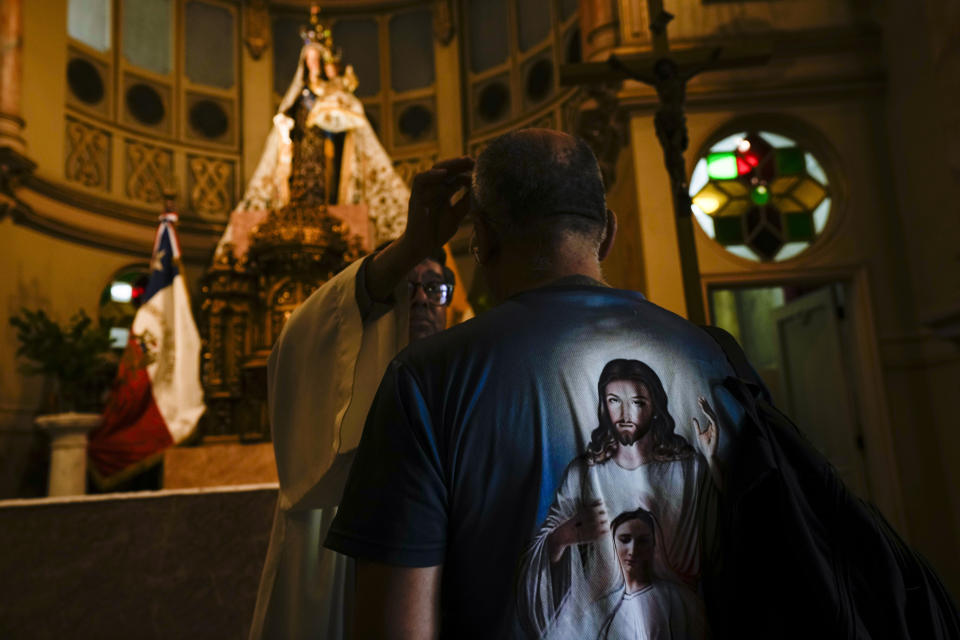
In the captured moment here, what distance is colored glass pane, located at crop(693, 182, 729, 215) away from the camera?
5.83 m

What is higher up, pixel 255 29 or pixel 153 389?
pixel 255 29

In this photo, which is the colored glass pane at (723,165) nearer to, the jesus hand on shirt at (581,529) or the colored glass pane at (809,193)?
the colored glass pane at (809,193)

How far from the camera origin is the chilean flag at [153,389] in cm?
706

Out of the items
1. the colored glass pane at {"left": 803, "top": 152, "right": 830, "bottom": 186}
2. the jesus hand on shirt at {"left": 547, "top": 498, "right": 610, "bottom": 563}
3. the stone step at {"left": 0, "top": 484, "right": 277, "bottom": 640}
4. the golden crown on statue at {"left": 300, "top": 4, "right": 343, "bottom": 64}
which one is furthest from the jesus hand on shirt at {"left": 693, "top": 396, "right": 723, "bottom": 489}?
the golden crown on statue at {"left": 300, "top": 4, "right": 343, "bottom": 64}

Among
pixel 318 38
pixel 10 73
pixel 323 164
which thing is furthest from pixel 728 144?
pixel 10 73

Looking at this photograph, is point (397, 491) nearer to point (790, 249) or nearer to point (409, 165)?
point (790, 249)

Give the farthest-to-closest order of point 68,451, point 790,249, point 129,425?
point 129,425, point 790,249, point 68,451

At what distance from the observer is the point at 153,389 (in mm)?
7430

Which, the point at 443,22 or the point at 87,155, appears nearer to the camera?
the point at 87,155

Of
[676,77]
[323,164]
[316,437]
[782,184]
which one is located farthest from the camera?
[323,164]

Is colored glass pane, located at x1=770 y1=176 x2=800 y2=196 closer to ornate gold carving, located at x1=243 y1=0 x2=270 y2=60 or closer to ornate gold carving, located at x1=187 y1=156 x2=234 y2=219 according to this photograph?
ornate gold carving, located at x1=187 y1=156 x2=234 y2=219

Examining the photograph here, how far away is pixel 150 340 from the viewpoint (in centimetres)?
731

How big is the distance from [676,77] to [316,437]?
3.33m

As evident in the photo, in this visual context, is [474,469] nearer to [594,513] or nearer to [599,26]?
Answer: [594,513]
